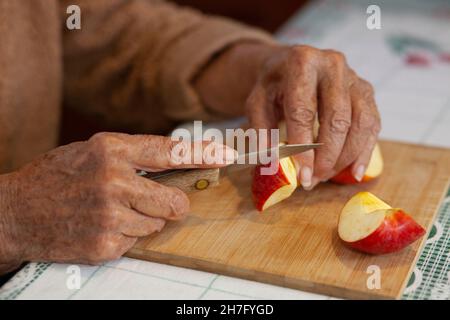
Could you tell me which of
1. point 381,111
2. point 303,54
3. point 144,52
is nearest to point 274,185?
point 303,54

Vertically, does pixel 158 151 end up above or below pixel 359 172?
above

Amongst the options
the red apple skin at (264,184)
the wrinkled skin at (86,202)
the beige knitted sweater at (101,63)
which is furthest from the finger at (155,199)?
the beige knitted sweater at (101,63)

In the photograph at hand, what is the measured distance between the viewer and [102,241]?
1037 mm

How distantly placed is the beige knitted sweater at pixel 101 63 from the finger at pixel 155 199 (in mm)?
565

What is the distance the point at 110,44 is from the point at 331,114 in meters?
0.75

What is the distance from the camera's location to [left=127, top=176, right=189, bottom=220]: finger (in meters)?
1.04

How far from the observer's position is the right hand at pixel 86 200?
103cm

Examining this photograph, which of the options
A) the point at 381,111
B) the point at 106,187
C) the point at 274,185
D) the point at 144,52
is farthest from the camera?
the point at 144,52

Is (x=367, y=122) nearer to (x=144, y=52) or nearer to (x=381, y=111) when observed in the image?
(x=381, y=111)

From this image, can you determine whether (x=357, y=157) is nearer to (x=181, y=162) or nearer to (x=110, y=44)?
(x=181, y=162)

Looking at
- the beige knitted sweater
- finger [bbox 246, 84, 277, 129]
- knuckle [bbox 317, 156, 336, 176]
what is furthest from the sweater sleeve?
knuckle [bbox 317, 156, 336, 176]

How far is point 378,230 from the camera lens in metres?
1.03

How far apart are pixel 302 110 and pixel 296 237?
0.24 metres
